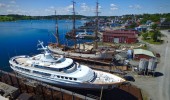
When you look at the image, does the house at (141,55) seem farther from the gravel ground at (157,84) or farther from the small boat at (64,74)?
the small boat at (64,74)

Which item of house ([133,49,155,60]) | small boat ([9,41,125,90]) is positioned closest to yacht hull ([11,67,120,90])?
small boat ([9,41,125,90])

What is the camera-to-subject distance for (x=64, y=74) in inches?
1106

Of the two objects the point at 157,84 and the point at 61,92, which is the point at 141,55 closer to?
the point at 157,84

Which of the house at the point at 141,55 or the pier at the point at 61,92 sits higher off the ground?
the house at the point at 141,55

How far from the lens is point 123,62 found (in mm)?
44906

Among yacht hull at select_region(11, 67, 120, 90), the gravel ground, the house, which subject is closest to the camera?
yacht hull at select_region(11, 67, 120, 90)

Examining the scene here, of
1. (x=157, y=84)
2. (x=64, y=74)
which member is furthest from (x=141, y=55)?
(x=64, y=74)

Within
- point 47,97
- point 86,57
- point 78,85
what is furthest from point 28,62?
point 86,57

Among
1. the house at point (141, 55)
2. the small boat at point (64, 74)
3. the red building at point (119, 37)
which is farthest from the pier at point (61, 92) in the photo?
the red building at point (119, 37)

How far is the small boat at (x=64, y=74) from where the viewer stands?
27531 millimetres

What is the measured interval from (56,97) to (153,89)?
18.1m

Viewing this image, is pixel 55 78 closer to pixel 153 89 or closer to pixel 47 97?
pixel 47 97

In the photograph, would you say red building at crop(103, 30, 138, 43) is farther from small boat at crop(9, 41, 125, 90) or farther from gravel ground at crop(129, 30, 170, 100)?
small boat at crop(9, 41, 125, 90)

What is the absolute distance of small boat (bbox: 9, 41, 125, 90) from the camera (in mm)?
27531
